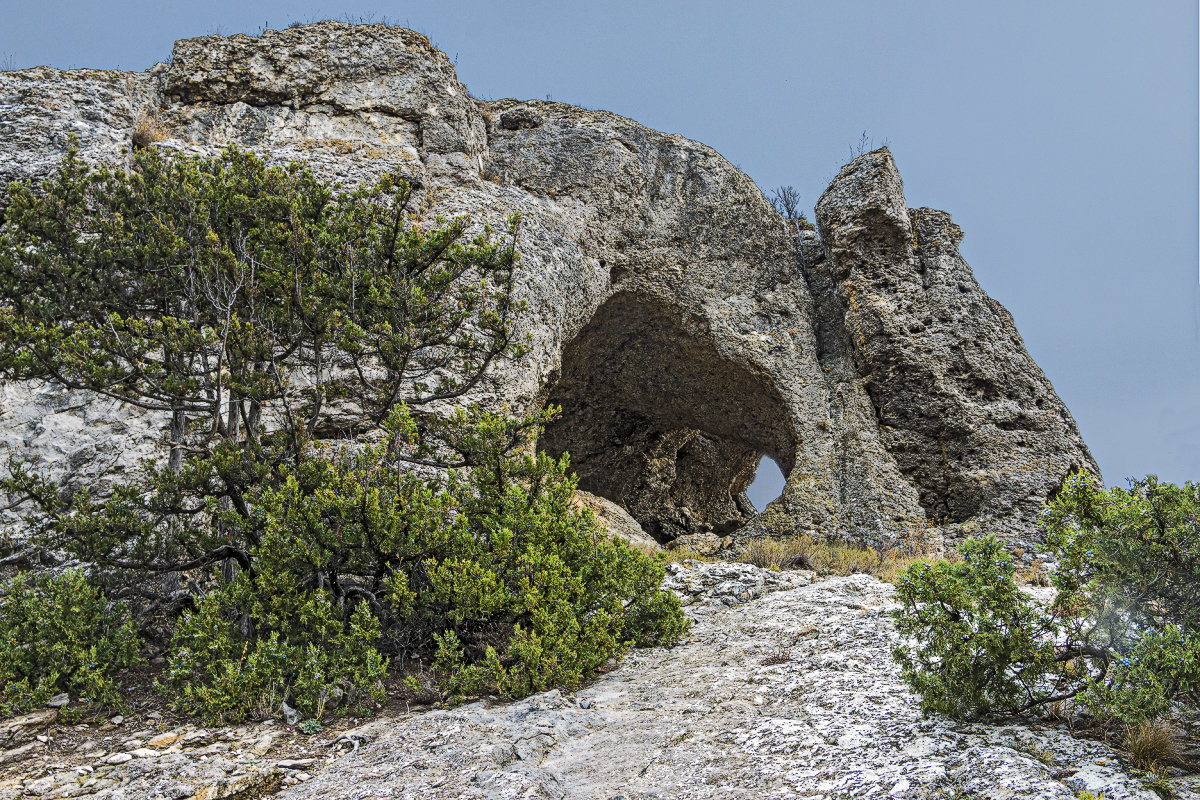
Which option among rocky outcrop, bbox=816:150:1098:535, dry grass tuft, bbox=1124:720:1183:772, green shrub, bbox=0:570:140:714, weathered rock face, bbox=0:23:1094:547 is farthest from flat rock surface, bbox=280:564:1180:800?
rocky outcrop, bbox=816:150:1098:535

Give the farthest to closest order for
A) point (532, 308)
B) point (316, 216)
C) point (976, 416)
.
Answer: point (976, 416) < point (532, 308) < point (316, 216)

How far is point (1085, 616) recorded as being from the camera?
4.63 m

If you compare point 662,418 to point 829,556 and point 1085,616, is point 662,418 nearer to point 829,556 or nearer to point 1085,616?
point 829,556

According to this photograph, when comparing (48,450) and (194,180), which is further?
(48,450)

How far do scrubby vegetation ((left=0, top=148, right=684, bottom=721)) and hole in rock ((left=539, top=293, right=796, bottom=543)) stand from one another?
624 centimetres

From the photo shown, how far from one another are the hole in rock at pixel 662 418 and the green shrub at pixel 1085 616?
9460mm

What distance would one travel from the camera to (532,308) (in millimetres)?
12844

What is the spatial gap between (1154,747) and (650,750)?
2844 mm

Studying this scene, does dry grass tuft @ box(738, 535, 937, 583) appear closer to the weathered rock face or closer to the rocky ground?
the weathered rock face

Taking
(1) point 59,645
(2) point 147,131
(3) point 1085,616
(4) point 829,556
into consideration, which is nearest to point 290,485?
(1) point 59,645

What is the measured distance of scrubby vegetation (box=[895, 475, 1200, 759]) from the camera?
4.13 meters

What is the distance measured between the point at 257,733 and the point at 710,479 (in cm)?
1860

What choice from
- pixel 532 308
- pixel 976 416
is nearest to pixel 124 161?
pixel 532 308

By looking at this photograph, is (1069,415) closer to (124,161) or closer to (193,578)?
(193,578)
